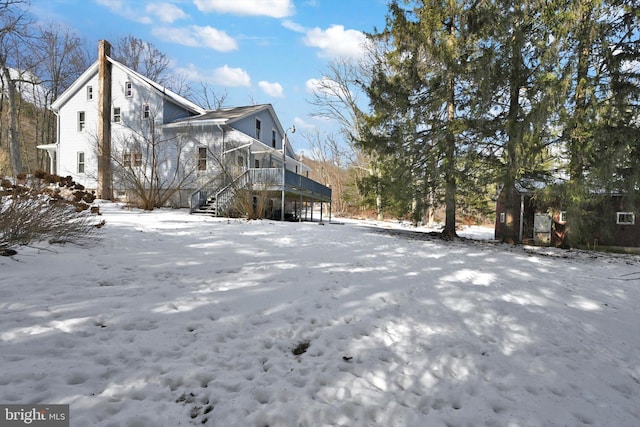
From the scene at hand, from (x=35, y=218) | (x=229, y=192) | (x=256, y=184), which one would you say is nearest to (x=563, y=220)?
(x=256, y=184)

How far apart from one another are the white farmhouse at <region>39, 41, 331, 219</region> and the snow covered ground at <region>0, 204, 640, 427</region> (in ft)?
37.9

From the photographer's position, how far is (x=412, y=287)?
16.2ft

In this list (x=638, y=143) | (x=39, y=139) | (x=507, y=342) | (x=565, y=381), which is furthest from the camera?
(x=39, y=139)

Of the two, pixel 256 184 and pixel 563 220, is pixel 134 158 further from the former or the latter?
pixel 563 220

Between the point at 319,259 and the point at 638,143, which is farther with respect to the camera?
the point at 638,143

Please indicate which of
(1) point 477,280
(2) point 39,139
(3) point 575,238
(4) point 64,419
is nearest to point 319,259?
(1) point 477,280

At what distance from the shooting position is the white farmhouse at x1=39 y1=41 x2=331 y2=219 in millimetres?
17188

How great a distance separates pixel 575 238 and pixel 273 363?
1257 centimetres

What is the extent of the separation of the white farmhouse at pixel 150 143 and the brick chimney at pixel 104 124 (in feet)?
0.16

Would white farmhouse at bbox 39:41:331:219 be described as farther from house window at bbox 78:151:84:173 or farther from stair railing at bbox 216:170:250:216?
stair railing at bbox 216:170:250:216

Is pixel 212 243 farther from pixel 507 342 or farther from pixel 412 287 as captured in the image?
pixel 507 342

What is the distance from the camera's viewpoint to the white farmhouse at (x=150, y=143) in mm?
17188

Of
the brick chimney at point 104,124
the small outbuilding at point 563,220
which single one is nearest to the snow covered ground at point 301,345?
the small outbuilding at point 563,220

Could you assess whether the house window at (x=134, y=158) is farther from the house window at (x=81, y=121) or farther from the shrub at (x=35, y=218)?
the shrub at (x=35, y=218)
